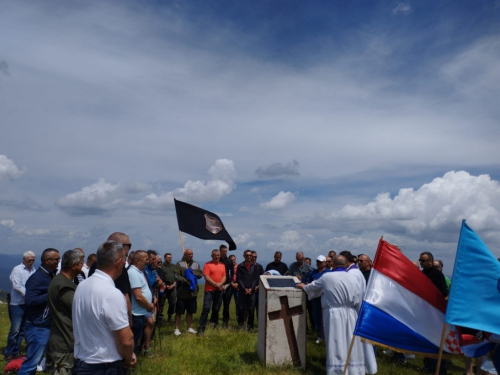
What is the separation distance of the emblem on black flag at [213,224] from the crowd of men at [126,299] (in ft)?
2.19

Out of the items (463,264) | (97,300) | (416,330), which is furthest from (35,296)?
(463,264)

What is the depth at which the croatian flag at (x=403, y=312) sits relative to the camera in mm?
5719

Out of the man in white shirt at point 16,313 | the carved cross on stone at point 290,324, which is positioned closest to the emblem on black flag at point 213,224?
the carved cross on stone at point 290,324

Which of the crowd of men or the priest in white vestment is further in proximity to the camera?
the priest in white vestment

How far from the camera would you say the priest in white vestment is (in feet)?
25.0

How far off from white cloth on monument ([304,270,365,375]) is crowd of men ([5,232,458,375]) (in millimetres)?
18

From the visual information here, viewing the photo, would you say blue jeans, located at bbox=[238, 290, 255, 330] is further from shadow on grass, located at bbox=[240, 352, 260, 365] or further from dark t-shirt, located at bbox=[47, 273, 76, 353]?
dark t-shirt, located at bbox=[47, 273, 76, 353]

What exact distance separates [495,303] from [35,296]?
6.24 metres

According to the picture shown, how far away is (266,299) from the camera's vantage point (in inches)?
326

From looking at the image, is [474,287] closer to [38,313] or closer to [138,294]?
[138,294]

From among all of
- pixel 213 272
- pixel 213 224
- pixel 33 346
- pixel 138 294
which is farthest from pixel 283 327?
pixel 213 224

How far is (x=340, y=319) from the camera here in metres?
7.75

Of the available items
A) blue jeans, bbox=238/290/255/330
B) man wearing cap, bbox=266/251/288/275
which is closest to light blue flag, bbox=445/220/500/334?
blue jeans, bbox=238/290/255/330

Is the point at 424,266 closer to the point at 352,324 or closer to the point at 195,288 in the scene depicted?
the point at 352,324
